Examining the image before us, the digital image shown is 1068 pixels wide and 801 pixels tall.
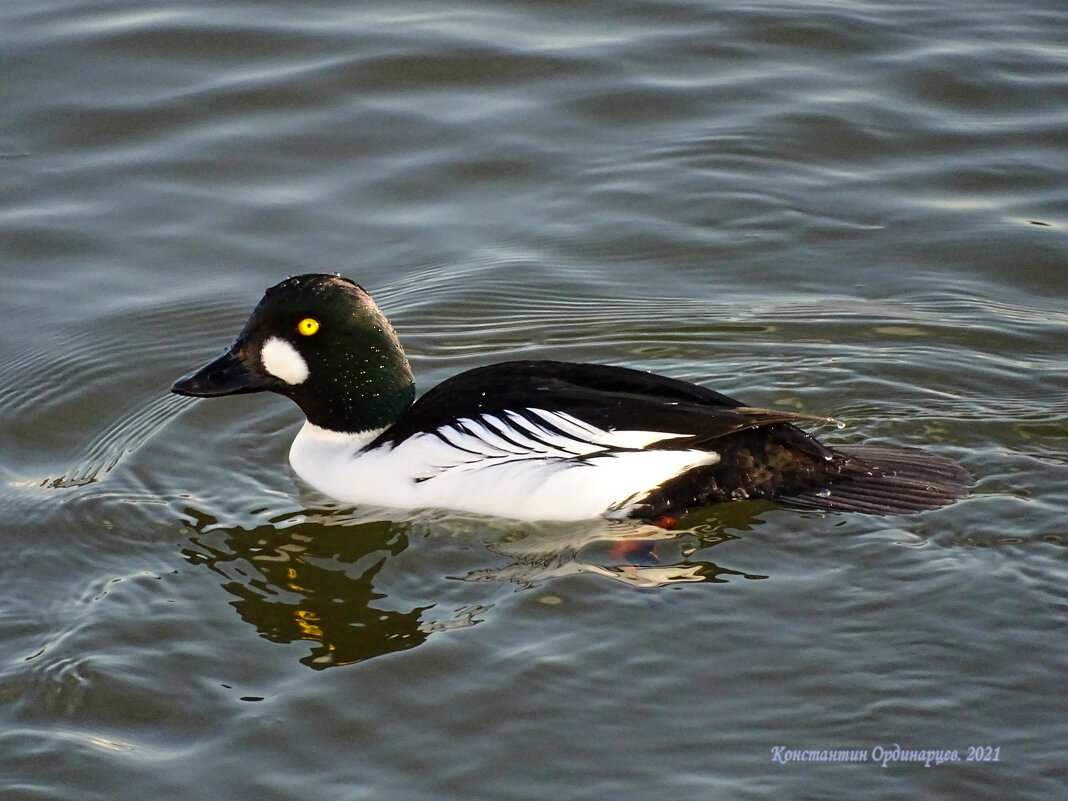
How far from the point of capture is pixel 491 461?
254 inches

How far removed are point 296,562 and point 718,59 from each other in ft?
20.3

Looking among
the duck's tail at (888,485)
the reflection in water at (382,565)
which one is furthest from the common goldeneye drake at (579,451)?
the reflection in water at (382,565)

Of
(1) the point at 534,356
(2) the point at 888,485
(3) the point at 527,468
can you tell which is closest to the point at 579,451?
(3) the point at 527,468

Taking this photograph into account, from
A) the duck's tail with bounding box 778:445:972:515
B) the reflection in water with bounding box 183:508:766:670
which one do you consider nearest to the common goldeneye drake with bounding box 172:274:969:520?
the duck's tail with bounding box 778:445:972:515

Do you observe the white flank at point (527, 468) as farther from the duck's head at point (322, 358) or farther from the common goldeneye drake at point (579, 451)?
the duck's head at point (322, 358)

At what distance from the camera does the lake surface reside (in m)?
5.15

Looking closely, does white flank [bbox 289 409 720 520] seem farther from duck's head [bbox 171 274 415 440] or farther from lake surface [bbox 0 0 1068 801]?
duck's head [bbox 171 274 415 440]

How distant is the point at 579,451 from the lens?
6.33 metres

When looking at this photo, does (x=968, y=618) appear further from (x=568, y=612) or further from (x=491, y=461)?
(x=491, y=461)

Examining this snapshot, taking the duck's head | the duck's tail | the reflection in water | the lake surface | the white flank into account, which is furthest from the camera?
the duck's head

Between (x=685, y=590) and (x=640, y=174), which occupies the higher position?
(x=640, y=174)

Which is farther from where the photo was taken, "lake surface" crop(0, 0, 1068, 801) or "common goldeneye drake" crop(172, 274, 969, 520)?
"common goldeneye drake" crop(172, 274, 969, 520)

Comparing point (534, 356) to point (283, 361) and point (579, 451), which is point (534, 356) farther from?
point (579, 451)

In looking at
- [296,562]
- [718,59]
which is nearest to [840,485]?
[296,562]
